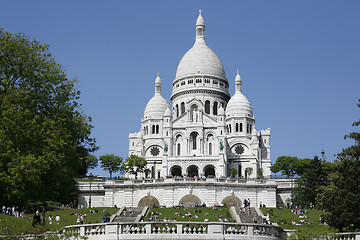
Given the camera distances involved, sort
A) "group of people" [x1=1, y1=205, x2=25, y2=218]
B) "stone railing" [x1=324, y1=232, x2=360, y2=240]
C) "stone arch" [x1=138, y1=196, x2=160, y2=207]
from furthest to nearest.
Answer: "stone arch" [x1=138, y1=196, x2=160, y2=207] < "group of people" [x1=1, y1=205, x2=25, y2=218] < "stone railing" [x1=324, y1=232, x2=360, y2=240]

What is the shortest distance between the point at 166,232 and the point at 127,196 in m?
44.9

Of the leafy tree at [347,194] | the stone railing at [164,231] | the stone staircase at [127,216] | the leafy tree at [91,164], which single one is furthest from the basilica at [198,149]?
the stone railing at [164,231]

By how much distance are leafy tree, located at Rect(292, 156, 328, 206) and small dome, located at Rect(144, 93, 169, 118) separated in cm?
4728

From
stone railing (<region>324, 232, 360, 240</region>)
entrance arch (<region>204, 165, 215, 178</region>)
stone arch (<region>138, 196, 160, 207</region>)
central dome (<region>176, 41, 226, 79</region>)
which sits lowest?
stone railing (<region>324, 232, 360, 240</region>)

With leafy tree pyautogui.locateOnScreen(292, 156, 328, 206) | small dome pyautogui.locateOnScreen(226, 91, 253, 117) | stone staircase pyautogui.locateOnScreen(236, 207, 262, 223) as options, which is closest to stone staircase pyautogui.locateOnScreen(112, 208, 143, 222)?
stone staircase pyautogui.locateOnScreen(236, 207, 262, 223)

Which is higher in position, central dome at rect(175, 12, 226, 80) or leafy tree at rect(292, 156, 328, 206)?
central dome at rect(175, 12, 226, 80)

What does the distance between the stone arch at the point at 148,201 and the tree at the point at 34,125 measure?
31.9m

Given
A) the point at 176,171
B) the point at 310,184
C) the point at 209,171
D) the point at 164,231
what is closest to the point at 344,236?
the point at 164,231

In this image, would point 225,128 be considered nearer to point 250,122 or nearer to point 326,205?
point 250,122

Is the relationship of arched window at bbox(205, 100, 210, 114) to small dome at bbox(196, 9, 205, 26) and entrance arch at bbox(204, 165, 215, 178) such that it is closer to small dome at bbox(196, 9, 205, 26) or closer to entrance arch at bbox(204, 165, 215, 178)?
entrance arch at bbox(204, 165, 215, 178)

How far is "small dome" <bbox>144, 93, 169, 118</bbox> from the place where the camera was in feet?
373

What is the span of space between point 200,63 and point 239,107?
635 inches

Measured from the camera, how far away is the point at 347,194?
4016cm

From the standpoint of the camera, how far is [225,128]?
102875 millimetres
